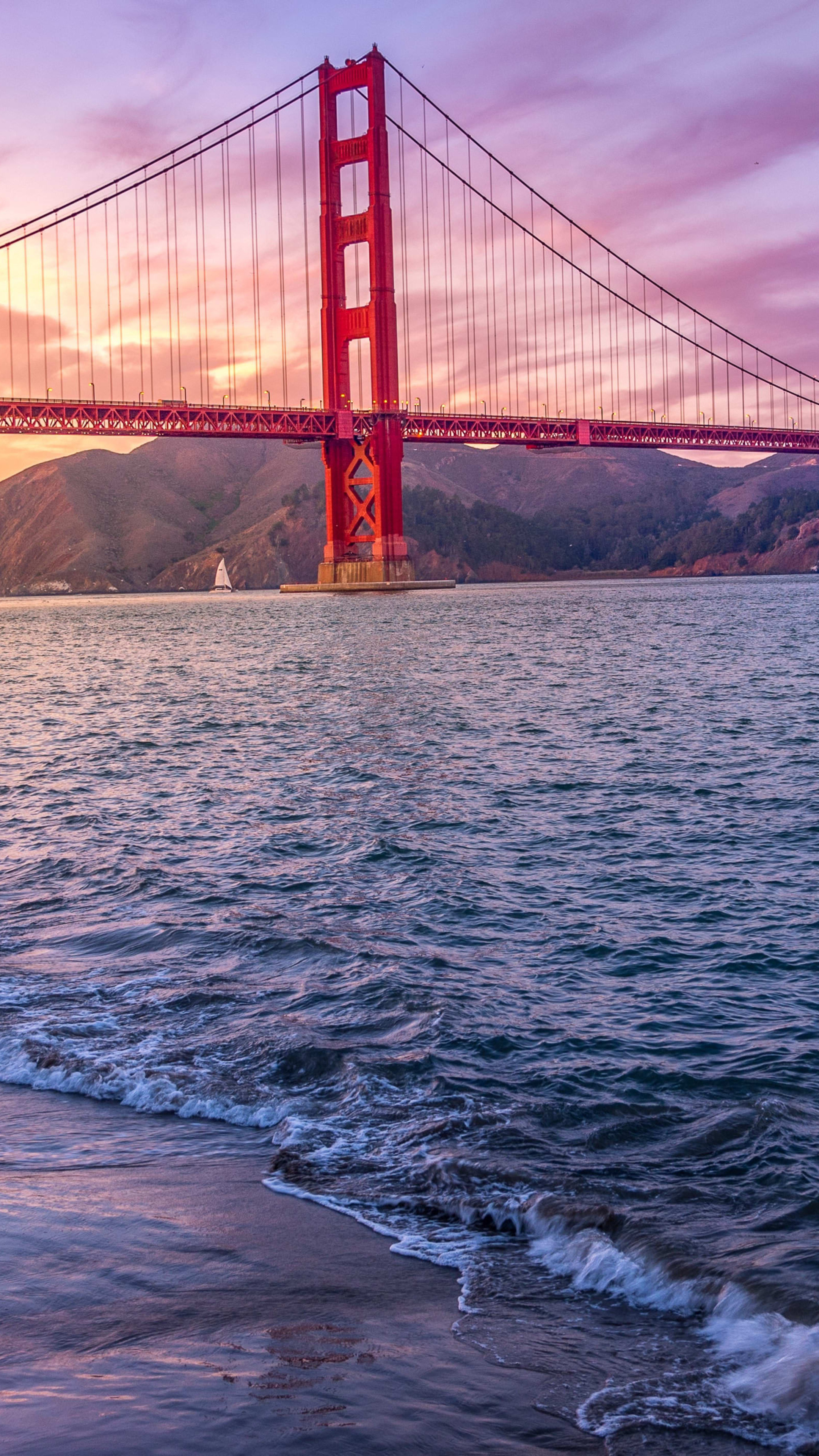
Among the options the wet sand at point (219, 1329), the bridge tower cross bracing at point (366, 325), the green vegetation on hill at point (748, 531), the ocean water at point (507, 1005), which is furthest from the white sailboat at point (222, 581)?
the wet sand at point (219, 1329)

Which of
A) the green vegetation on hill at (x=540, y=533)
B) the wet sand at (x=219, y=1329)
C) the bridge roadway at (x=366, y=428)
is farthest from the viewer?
the green vegetation on hill at (x=540, y=533)

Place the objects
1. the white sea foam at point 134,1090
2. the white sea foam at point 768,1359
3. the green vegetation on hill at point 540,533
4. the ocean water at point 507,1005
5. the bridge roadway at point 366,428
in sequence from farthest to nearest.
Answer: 1. the green vegetation on hill at point 540,533
2. the bridge roadway at point 366,428
3. the white sea foam at point 134,1090
4. the ocean water at point 507,1005
5. the white sea foam at point 768,1359

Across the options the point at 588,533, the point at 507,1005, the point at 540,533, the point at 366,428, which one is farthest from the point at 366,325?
the point at 588,533

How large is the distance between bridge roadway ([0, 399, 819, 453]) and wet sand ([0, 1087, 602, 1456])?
6570 centimetres

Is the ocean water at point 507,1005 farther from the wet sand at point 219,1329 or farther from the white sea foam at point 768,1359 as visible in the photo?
the wet sand at point 219,1329

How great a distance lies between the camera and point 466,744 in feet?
56.0

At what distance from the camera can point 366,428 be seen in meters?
77.2

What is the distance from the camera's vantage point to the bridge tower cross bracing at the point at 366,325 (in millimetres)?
73000

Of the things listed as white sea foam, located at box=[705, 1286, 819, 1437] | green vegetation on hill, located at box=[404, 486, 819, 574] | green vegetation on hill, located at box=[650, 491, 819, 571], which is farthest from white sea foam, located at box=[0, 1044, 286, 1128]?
green vegetation on hill, located at box=[404, 486, 819, 574]

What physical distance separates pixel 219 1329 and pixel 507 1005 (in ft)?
10.4

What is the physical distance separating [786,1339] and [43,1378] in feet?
6.17

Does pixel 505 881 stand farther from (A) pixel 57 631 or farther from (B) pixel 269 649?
(A) pixel 57 631

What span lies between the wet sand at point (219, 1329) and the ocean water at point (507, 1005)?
0.15 metres

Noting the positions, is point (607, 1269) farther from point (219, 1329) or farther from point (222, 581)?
point (222, 581)
